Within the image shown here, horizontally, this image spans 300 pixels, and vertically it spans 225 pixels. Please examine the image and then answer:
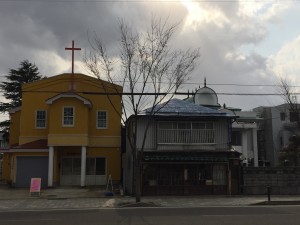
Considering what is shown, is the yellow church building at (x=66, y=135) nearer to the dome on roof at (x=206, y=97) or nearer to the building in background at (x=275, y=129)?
the dome on roof at (x=206, y=97)

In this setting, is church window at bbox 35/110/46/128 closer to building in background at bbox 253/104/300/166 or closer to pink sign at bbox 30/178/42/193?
pink sign at bbox 30/178/42/193

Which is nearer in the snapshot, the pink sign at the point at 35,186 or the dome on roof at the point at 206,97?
the pink sign at the point at 35,186

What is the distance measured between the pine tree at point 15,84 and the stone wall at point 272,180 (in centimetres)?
3404

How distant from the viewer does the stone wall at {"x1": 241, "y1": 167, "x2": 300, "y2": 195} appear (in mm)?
29766

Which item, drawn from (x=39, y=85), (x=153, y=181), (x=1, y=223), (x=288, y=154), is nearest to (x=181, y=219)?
(x=1, y=223)

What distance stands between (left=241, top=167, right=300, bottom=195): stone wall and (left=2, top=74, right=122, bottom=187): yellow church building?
11.7 m

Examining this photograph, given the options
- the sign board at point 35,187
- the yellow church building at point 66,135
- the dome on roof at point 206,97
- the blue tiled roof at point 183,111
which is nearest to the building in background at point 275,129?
the dome on roof at point 206,97

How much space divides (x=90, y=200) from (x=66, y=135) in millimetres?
9376

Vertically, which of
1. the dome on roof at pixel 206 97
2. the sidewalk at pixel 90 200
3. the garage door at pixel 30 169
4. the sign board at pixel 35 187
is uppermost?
the dome on roof at pixel 206 97

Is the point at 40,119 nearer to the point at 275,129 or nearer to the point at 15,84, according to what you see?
the point at 15,84

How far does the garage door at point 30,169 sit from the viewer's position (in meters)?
35.0

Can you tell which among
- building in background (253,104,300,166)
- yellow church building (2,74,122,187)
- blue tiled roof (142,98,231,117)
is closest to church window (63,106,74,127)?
yellow church building (2,74,122,187)

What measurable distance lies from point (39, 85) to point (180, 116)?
15.1 meters

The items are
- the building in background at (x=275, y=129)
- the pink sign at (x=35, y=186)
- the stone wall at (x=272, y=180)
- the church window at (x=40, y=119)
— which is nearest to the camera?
the pink sign at (x=35, y=186)
